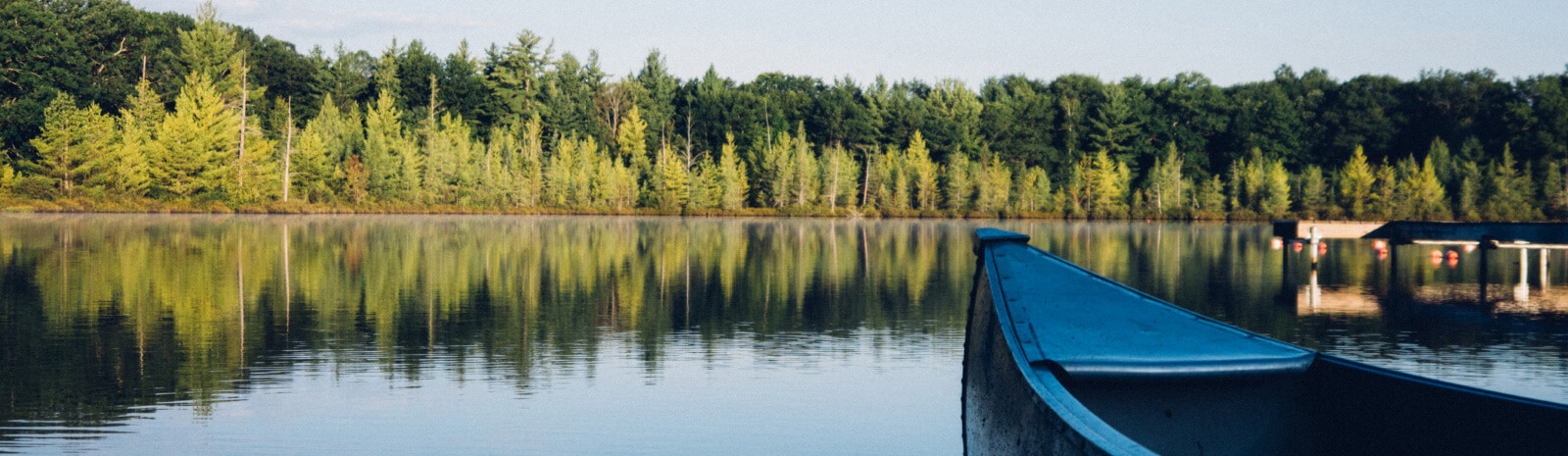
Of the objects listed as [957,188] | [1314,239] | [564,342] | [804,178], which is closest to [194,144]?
[804,178]

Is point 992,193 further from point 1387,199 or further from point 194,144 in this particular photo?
point 194,144

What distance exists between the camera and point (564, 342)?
551 inches

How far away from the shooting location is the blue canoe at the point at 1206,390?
645 centimetres

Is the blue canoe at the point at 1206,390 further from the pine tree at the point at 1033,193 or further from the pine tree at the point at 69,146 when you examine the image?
the pine tree at the point at 1033,193

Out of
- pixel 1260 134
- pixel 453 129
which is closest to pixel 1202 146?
pixel 1260 134

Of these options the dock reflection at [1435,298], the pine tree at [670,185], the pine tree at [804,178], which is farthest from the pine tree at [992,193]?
the dock reflection at [1435,298]

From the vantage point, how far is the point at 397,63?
101 metres

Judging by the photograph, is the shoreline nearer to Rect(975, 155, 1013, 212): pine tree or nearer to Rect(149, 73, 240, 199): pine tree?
Rect(975, 155, 1013, 212): pine tree

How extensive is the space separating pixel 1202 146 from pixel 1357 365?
102042 mm

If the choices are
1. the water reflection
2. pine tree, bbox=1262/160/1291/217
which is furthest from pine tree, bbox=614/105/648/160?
the water reflection

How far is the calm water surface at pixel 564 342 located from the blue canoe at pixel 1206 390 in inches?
73.2

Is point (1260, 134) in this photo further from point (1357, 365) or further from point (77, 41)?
point (1357, 365)

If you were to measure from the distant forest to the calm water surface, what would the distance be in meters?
46.7

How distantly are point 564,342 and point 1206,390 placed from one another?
8423 mm
